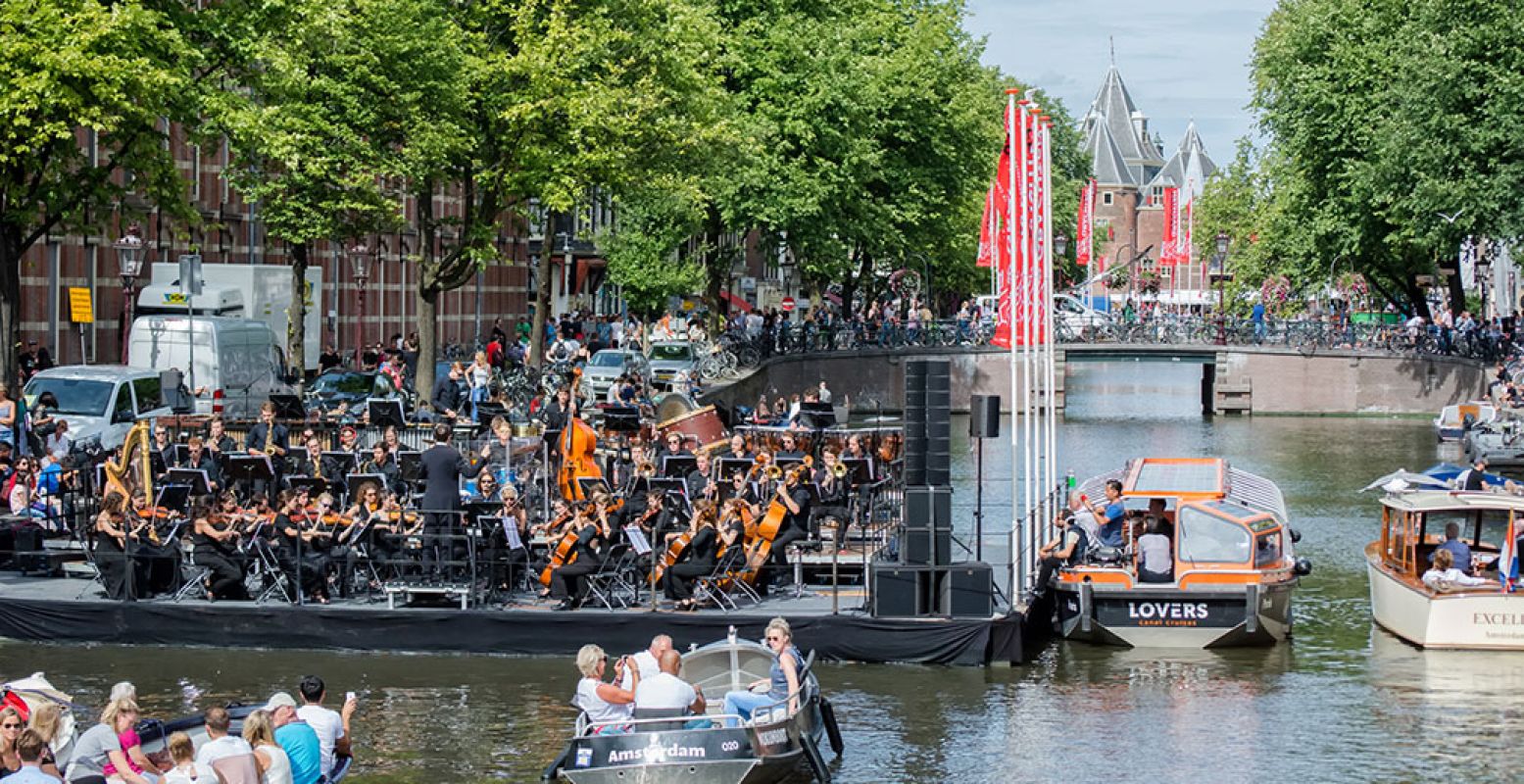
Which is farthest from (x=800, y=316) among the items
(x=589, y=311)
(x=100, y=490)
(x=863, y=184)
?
(x=100, y=490)

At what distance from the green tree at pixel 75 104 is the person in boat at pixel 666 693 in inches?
724

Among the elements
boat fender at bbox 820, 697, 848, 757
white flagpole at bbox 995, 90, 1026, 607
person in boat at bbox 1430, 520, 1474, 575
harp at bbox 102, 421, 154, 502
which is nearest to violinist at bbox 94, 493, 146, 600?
harp at bbox 102, 421, 154, 502

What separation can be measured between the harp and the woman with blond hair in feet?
37.0

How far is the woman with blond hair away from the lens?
1553cm

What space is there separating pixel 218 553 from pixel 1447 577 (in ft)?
45.6

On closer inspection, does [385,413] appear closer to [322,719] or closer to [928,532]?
[928,532]

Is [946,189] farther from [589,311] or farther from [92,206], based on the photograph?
[92,206]

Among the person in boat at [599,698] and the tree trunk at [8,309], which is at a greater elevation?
the tree trunk at [8,309]

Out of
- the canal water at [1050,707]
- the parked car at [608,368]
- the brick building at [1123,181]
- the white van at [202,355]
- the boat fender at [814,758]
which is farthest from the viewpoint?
the brick building at [1123,181]

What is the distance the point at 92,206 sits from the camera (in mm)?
37531

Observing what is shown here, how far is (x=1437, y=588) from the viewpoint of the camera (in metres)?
26.8

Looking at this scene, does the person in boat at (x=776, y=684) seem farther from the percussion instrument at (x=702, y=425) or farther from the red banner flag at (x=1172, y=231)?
the red banner flag at (x=1172, y=231)

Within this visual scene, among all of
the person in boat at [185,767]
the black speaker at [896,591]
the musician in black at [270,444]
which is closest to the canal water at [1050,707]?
the black speaker at [896,591]

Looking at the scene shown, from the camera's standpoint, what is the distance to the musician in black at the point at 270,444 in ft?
97.4
